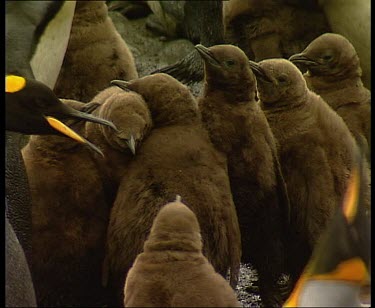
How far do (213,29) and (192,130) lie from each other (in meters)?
2.31

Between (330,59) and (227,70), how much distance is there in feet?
2.23

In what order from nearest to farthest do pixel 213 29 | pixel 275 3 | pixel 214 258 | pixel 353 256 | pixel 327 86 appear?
1. pixel 353 256
2. pixel 214 258
3. pixel 327 86
4. pixel 275 3
5. pixel 213 29

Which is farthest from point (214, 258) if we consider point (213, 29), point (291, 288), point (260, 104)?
point (213, 29)

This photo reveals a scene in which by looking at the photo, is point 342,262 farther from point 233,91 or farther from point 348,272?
point 233,91

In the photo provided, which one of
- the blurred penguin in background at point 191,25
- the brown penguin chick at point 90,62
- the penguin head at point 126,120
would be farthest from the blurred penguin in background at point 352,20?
the penguin head at point 126,120

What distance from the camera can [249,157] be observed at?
323 centimetres

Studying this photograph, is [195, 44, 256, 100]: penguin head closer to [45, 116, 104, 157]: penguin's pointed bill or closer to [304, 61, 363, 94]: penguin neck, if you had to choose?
[45, 116, 104, 157]: penguin's pointed bill

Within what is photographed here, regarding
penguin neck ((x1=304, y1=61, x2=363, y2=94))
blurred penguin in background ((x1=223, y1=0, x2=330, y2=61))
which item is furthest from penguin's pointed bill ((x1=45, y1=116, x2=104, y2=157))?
blurred penguin in background ((x1=223, y1=0, x2=330, y2=61))

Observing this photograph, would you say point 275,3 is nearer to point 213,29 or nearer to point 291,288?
point 213,29

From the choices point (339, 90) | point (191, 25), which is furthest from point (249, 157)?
point (191, 25)

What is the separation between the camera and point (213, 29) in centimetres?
545

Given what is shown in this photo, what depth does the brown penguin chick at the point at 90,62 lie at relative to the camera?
4.04 meters

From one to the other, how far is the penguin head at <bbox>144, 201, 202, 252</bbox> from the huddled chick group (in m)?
0.38

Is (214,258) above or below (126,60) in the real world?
below
